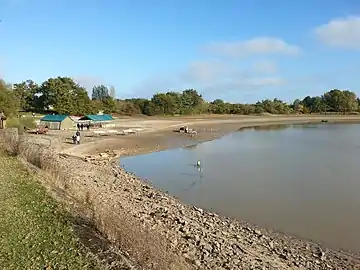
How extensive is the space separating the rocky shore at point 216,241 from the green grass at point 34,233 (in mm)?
1232

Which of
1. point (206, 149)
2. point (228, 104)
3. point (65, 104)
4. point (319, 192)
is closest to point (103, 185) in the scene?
point (319, 192)

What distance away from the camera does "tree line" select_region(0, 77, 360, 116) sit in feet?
229

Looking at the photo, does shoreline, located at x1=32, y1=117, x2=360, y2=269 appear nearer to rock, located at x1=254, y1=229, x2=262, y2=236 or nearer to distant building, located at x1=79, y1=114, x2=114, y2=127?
rock, located at x1=254, y1=229, x2=262, y2=236

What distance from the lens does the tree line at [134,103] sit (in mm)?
69688

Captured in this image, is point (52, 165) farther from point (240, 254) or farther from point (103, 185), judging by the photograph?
point (240, 254)

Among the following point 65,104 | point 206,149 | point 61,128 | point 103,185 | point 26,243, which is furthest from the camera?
point 65,104

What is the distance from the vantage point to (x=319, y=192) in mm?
21031

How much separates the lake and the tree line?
20125 mm

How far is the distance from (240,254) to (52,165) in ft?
31.6

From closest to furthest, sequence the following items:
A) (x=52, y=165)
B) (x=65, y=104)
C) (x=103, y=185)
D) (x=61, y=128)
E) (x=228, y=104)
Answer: (x=52, y=165) → (x=103, y=185) → (x=61, y=128) → (x=65, y=104) → (x=228, y=104)

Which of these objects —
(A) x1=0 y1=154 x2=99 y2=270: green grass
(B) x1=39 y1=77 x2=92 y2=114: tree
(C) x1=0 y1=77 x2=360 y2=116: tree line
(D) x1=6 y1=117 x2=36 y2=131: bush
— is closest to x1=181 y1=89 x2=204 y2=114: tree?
(C) x1=0 y1=77 x2=360 y2=116: tree line

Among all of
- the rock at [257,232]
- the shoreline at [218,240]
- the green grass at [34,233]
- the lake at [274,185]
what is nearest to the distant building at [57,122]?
the lake at [274,185]

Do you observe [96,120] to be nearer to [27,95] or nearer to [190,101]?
[27,95]

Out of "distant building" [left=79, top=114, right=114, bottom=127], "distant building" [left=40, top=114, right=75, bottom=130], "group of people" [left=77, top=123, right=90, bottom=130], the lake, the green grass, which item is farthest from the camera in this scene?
"distant building" [left=79, top=114, right=114, bottom=127]
